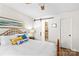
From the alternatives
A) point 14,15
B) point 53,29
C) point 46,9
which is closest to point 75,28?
point 53,29

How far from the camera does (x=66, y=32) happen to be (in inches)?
67.7

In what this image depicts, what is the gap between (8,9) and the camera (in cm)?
165

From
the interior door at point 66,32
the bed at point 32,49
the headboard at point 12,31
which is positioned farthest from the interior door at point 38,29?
the interior door at point 66,32

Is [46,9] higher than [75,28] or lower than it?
higher

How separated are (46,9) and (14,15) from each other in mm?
558

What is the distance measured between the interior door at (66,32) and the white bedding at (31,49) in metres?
0.20

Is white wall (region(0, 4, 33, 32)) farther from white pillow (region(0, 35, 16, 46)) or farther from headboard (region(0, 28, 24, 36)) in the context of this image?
white pillow (region(0, 35, 16, 46))

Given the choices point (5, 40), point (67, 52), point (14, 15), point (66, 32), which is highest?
point (14, 15)

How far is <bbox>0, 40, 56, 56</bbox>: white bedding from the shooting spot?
1.65 meters

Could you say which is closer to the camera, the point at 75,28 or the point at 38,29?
the point at 75,28

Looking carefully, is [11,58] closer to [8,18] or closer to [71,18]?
[8,18]

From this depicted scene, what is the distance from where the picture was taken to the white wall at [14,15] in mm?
1649

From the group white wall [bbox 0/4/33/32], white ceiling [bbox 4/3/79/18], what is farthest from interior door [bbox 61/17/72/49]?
white wall [bbox 0/4/33/32]

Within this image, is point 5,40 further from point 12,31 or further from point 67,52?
point 67,52
